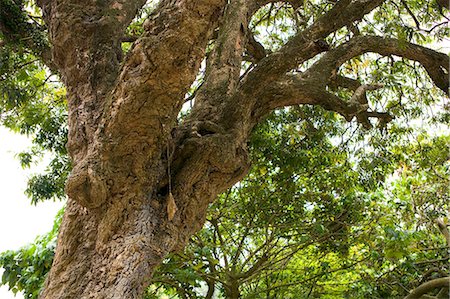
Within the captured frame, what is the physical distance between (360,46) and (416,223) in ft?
8.83

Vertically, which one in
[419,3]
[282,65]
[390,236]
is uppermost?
[419,3]

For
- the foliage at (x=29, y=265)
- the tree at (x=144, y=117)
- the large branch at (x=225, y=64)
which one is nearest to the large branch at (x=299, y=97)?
the tree at (x=144, y=117)

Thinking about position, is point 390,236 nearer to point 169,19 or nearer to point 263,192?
point 263,192

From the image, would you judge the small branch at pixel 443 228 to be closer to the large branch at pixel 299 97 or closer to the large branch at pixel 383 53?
the large branch at pixel 383 53

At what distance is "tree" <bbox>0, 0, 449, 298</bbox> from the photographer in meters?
2.55

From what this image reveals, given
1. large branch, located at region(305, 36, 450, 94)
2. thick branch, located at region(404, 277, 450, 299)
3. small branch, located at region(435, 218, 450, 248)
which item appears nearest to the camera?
large branch, located at region(305, 36, 450, 94)

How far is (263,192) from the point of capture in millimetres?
5316

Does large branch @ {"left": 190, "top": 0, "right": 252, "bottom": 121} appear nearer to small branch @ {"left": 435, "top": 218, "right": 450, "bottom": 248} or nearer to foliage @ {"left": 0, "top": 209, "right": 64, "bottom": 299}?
foliage @ {"left": 0, "top": 209, "right": 64, "bottom": 299}

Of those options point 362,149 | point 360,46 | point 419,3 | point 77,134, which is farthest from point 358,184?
point 77,134

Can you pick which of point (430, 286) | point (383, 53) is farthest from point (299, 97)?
point (430, 286)

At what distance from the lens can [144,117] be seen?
263 cm

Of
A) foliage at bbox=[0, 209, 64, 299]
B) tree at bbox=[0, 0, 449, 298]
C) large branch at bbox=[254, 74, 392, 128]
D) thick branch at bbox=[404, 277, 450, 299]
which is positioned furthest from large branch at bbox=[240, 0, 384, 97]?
thick branch at bbox=[404, 277, 450, 299]

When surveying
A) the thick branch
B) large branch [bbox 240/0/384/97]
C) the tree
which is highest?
large branch [bbox 240/0/384/97]

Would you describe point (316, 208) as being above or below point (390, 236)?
above
